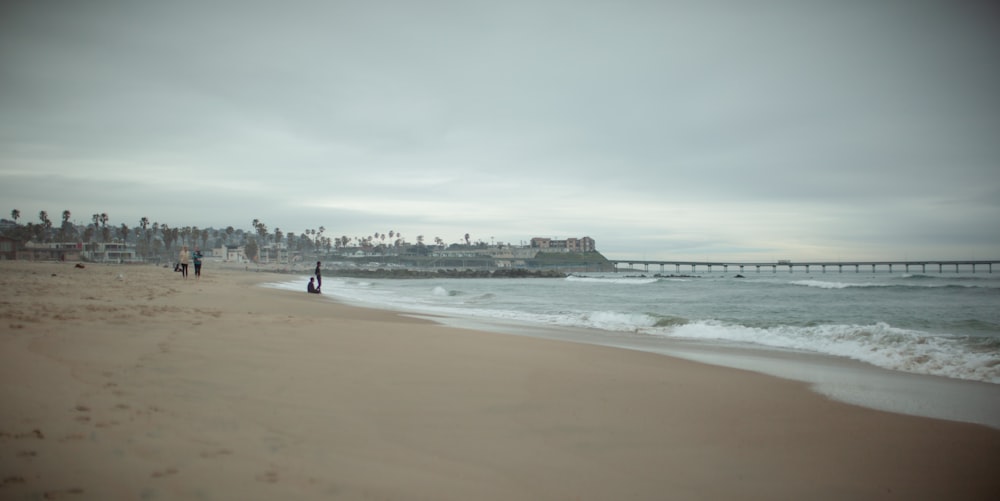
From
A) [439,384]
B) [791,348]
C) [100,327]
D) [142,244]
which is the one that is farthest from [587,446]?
[142,244]

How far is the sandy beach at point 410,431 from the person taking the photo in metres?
2.55

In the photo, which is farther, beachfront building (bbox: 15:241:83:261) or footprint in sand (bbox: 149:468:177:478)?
beachfront building (bbox: 15:241:83:261)

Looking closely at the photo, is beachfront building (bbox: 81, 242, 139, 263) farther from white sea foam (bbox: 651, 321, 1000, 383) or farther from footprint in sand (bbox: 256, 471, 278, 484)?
footprint in sand (bbox: 256, 471, 278, 484)

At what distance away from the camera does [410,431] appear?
11.7ft

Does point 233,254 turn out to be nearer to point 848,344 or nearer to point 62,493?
point 848,344

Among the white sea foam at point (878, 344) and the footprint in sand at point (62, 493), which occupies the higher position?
the footprint in sand at point (62, 493)

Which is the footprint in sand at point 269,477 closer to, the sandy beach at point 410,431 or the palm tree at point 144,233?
the sandy beach at point 410,431

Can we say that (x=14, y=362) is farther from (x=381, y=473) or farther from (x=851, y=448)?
(x=851, y=448)

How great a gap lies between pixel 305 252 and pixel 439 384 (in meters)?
180

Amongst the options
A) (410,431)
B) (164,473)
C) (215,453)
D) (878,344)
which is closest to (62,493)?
(164,473)

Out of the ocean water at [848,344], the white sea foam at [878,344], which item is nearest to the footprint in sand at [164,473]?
the ocean water at [848,344]

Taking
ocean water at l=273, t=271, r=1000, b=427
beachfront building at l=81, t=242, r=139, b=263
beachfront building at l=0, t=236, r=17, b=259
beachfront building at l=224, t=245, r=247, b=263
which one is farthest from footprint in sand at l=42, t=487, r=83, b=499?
beachfront building at l=224, t=245, r=247, b=263

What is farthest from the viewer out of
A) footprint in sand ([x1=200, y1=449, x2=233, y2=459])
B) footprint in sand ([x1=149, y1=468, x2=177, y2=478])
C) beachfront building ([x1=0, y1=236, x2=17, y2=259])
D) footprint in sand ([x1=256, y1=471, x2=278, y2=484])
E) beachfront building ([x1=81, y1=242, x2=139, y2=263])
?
beachfront building ([x1=81, y1=242, x2=139, y2=263])

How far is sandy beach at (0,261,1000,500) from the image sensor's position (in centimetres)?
255
